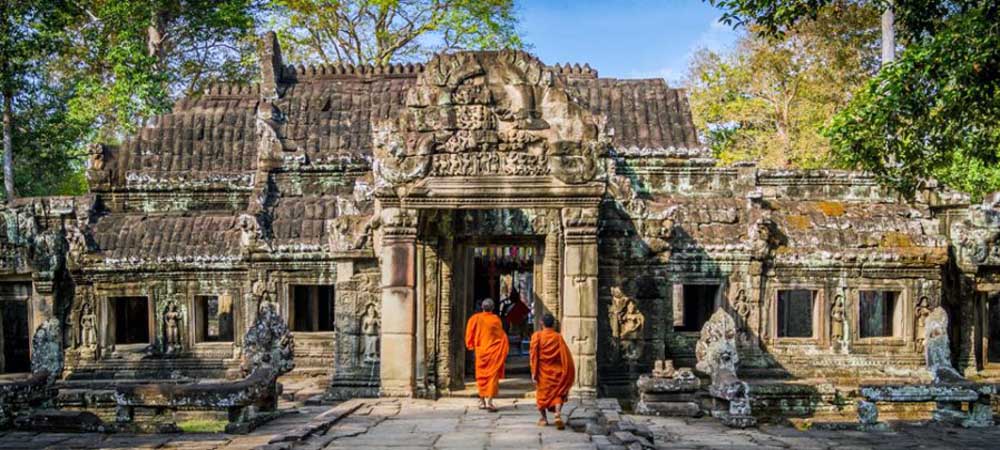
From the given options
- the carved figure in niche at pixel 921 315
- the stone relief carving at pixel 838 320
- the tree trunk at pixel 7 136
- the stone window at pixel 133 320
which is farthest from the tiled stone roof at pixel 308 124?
the carved figure in niche at pixel 921 315

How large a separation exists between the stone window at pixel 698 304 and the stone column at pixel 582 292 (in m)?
5.38

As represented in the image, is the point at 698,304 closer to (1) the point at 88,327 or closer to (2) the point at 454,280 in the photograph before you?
(2) the point at 454,280

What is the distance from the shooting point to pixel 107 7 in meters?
26.9

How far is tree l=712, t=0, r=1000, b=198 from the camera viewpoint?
9.98 m

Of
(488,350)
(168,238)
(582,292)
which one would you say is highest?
(168,238)

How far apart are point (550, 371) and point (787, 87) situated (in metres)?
20.3

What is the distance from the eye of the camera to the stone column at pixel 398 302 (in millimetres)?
13234

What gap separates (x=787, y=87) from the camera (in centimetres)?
2945

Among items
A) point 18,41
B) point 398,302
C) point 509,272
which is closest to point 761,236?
point 509,272

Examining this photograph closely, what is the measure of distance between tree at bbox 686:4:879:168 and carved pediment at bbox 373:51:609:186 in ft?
51.9

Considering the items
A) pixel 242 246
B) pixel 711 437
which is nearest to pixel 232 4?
pixel 242 246

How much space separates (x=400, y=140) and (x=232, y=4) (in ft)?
56.9

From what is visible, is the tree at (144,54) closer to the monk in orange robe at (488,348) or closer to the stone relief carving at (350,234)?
the stone relief carving at (350,234)

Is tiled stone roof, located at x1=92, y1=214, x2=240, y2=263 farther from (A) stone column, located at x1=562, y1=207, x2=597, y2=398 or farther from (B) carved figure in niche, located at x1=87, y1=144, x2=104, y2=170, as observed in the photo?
(A) stone column, located at x1=562, y1=207, x2=597, y2=398
